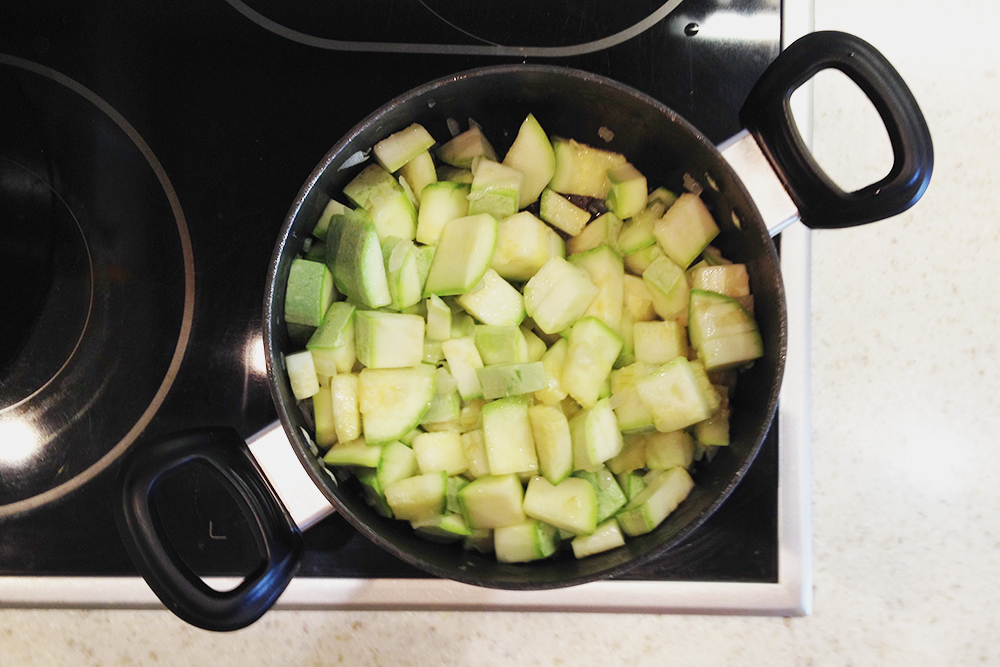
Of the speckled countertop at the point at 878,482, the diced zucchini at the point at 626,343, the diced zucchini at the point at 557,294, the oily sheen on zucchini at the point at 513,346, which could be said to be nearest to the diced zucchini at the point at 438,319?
the oily sheen on zucchini at the point at 513,346

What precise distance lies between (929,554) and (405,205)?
35.6 inches

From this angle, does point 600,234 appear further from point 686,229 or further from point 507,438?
point 507,438

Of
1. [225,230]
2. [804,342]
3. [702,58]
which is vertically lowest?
[804,342]

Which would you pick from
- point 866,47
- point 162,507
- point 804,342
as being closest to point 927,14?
point 866,47

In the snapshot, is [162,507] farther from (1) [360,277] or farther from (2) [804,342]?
(2) [804,342]

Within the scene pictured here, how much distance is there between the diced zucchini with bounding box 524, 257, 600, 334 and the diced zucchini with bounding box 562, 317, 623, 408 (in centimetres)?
2

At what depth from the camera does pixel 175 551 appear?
76 cm

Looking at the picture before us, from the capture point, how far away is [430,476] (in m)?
0.84

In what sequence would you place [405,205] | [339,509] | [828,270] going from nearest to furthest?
[339,509] → [405,205] → [828,270]

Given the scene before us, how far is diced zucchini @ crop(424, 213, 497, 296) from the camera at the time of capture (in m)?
0.84

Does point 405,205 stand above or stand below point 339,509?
above

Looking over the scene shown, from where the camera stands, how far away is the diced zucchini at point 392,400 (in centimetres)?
83

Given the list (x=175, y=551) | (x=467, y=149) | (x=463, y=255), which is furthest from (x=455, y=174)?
(x=175, y=551)

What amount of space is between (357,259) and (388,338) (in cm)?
10
